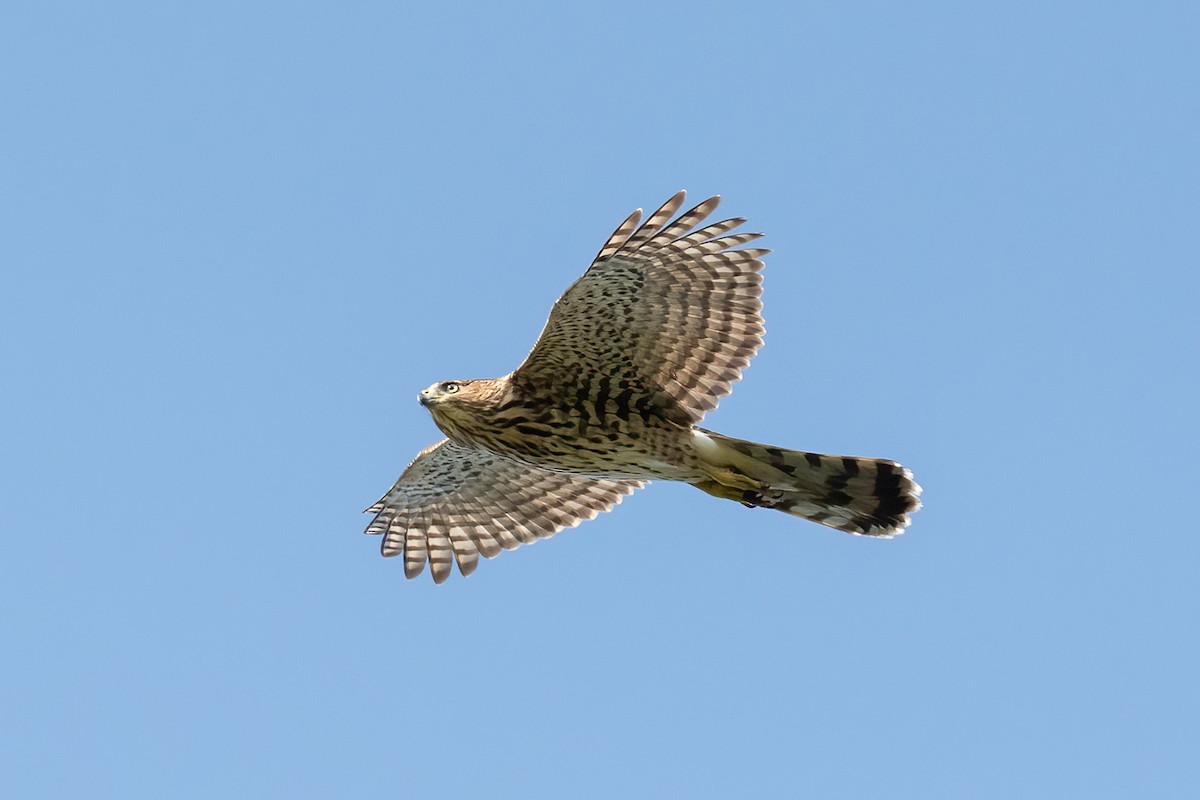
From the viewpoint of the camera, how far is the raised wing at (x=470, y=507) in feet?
47.6

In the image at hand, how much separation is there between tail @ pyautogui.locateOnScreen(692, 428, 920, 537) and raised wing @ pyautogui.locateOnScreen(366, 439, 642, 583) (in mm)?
2084

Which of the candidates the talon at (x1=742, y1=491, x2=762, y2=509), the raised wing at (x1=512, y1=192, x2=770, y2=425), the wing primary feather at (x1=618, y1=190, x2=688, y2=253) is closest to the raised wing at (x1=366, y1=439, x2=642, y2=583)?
the talon at (x1=742, y1=491, x2=762, y2=509)

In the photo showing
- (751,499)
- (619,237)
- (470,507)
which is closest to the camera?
(619,237)

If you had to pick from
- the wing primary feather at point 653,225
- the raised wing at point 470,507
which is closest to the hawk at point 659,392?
the wing primary feather at point 653,225

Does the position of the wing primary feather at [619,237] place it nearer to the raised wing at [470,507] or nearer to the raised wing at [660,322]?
the raised wing at [660,322]

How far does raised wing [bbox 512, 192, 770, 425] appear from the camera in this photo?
1181cm

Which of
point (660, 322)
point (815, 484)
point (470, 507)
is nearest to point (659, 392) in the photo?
point (660, 322)

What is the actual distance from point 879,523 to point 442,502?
4170mm

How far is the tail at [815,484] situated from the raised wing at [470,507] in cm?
208

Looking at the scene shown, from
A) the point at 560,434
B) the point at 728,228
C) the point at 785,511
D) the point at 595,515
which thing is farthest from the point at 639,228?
the point at 595,515

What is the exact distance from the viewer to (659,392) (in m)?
12.3

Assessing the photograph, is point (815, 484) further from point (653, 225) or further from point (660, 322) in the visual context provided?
point (653, 225)

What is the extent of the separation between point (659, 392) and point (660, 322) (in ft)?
1.73

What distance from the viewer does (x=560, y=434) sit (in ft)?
40.4
